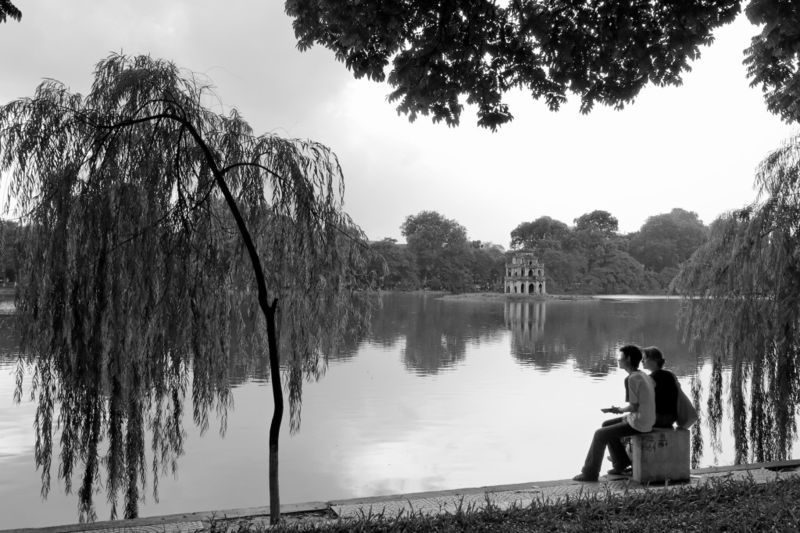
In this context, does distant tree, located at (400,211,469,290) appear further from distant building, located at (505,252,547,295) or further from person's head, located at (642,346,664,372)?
person's head, located at (642,346,664,372)

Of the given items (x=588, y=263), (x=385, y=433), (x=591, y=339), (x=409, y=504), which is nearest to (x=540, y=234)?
(x=588, y=263)

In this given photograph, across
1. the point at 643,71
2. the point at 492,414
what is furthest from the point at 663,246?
the point at 643,71

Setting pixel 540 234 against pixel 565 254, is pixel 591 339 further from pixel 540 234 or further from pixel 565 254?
pixel 540 234

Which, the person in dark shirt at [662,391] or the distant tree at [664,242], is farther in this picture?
the distant tree at [664,242]

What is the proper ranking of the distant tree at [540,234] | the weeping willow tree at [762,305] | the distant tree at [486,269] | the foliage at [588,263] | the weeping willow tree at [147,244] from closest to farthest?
the weeping willow tree at [147,244]
the weeping willow tree at [762,305]
the foliage at [588,263]
the distant tree at [540,234]
the distant tree at [486,269]

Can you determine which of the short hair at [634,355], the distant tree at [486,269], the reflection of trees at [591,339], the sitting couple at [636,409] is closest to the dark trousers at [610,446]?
the sitting couple at [636,409]

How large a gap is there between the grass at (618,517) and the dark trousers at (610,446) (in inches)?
25.0

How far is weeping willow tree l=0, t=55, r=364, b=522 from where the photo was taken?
4.10m

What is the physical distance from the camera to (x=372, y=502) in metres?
4.02

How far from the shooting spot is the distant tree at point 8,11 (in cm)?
328

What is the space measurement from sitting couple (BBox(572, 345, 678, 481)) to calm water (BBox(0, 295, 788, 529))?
269 centimetres

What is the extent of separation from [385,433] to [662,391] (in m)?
6.30

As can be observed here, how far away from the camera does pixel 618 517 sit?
11.5ft

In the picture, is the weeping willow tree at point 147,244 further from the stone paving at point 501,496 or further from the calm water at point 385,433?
the stone paving at point 501,496
